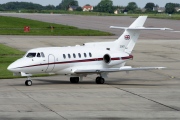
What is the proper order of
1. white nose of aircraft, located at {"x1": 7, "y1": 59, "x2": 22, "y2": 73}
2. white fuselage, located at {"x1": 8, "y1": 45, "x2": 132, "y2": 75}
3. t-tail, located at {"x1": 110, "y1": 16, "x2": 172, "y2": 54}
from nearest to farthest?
white nose of aircraft, located at {"x1": 7, "y1": 59, "x2": 22, "y2": 73} < white fuselage, located at {"x1": 8, "y1": 45, "x2": 132, "y2": 75} < t-tail, located at {"x1": 110, "y1": 16, "x2": 172, "y2": 54}

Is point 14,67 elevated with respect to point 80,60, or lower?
elevated

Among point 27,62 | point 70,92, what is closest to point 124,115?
point 70,92

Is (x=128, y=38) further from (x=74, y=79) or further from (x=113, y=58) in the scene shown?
(x=74, y=79)

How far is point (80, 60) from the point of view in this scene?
35.6m

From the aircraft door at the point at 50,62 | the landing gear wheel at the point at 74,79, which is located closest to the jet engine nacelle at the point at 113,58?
the landing gear wheel at the point at 74,79

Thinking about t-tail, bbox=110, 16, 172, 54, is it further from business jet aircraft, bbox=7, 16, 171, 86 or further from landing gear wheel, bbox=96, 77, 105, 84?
landing gear wheel, bbox=96, 77, 105, 84

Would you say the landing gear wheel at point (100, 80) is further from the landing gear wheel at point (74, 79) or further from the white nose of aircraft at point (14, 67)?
the white nose of aircraft at point (14, 67)

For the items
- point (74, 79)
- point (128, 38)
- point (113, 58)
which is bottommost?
point (74, 79)

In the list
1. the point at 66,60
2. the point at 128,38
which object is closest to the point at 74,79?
the point at 66,60

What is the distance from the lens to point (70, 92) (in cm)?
3181

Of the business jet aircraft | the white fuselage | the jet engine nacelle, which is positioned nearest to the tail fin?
the business jet aircraft

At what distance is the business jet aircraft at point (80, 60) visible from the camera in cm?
3384

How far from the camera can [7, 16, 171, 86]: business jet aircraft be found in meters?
33.8

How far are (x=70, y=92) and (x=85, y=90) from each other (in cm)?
118
